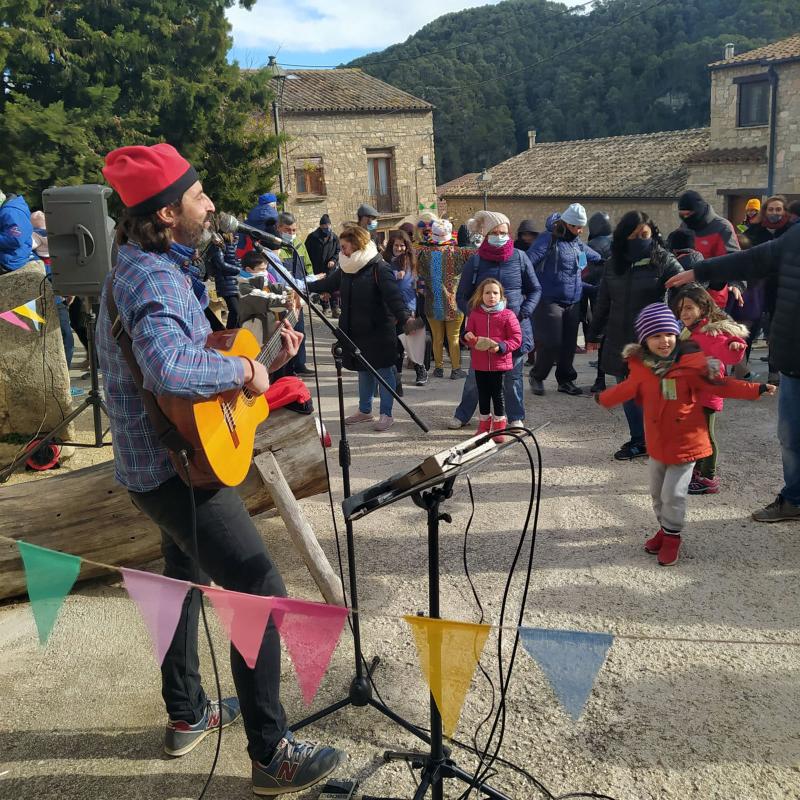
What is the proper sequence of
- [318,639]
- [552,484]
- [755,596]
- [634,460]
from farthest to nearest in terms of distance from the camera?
[634,460]
[552,484]
[755,596]
[318,639]

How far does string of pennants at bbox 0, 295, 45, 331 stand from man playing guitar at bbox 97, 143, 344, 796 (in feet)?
12.0

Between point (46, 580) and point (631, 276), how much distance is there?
15.5 ft

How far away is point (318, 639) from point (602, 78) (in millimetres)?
52662

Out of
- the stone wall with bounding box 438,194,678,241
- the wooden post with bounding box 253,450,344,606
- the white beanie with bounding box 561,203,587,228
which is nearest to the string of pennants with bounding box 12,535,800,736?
the wooden post with bounding box 253,450,344,606

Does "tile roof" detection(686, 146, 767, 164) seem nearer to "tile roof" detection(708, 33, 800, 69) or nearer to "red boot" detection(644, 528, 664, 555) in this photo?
"tile roof" detection(708, 33, 800, 69)

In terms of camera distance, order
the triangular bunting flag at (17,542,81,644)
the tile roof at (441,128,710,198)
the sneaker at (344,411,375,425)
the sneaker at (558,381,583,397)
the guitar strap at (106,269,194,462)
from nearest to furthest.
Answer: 1. the guitar strap at (106,269,194,462)
2. the triangular bunting flag at (17,542,81,644)
3. the sneaker at (344,411,375,425)
4. the sneaker at (558,381,583,397)
5. the tile roof at (441,128,710,198)

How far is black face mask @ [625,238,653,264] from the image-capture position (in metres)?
5.89

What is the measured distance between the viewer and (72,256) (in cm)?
573

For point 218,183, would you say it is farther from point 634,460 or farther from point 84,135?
point 634,460

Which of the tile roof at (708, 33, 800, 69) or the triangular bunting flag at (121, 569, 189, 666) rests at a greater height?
the tile roof at (708, 33, 800, 69)

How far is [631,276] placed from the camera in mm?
5992

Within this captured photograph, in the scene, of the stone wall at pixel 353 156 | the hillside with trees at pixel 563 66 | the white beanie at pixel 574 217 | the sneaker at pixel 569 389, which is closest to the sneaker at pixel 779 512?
the sneaker at pixel 569 389

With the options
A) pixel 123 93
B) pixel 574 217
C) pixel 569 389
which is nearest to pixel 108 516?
pixel 569 389

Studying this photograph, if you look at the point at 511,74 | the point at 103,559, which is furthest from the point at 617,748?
the point at 511,74
